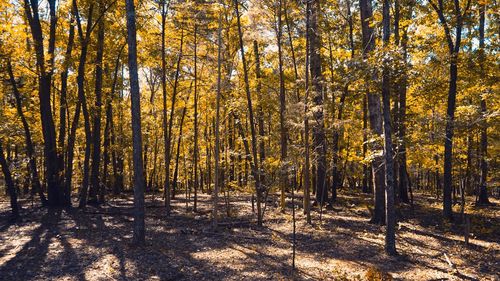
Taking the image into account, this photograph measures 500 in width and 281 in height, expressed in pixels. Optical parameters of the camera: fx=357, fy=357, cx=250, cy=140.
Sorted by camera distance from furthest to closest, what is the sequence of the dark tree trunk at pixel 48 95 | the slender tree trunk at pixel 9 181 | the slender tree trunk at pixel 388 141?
the dark tree trunk at pixel 48 95, the slender tree trunk at pixel 9 181, the slender tree trunk at pixel 388 141

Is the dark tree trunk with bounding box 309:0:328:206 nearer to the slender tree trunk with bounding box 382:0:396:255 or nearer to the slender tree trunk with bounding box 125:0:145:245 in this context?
the slender tree trunk with bounding box 382:0:396:255

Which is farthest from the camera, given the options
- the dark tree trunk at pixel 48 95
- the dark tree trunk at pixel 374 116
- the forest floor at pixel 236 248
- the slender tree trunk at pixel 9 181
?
the dark tree trunk at pixel 48 95

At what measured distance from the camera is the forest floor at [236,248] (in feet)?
30.7

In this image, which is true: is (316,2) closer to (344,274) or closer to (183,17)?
(183,17)

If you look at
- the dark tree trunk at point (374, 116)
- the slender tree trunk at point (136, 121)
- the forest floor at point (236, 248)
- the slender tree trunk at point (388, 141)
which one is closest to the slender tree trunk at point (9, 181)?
the forest floor at point (236, 248)

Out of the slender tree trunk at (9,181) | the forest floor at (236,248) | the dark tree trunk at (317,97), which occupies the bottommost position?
the forest floor at (236,248)

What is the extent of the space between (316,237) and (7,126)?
15.8 meters

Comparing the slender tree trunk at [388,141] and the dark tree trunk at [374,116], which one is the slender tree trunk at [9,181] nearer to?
the slender tree trunk at [388,141]

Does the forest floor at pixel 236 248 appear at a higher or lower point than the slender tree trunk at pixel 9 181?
lower

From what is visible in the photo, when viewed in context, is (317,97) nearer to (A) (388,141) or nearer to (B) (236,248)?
(A) (388,141)

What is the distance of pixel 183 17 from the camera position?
648 inches

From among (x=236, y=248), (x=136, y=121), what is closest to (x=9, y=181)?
(x=136, y=121)

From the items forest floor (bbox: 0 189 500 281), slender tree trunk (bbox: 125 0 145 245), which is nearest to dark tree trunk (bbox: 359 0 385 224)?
forest floor (bbox: 0 189 500 281)

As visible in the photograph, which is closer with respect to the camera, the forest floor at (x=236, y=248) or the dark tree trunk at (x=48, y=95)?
the forest floor at (x=236, y=248)
